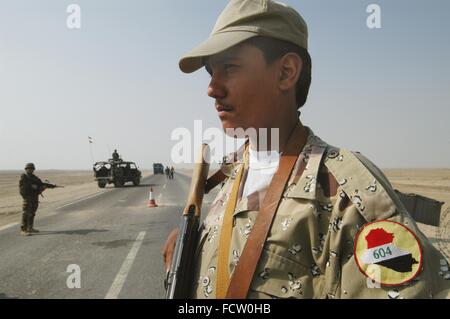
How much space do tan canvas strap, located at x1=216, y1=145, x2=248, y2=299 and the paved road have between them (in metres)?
3.88

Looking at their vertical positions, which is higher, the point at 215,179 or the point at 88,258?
the point at 215,179

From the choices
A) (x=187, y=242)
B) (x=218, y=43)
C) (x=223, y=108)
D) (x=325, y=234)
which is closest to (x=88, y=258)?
(x=187, y=242)

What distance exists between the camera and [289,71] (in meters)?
1.52

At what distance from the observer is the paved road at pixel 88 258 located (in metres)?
5.37

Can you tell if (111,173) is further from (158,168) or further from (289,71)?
(158,168)

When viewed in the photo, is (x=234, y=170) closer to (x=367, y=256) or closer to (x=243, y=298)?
(x=243, y=298)

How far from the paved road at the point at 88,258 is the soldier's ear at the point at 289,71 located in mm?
4255

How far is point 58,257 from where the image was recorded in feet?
24.4

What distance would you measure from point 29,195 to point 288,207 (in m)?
11.6

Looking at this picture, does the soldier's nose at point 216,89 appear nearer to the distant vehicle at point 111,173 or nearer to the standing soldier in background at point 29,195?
the standing soldier in background at point 29,195

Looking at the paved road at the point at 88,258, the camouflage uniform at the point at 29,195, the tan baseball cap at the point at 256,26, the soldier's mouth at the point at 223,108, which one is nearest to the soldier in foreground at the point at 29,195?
the camouflage uniform at the point at 29,195

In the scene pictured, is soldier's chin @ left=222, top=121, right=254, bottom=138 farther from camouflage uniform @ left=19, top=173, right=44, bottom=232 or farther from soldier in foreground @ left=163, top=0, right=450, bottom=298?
camouflage uniform @ left=19, top=173, right=44, bottom=232
